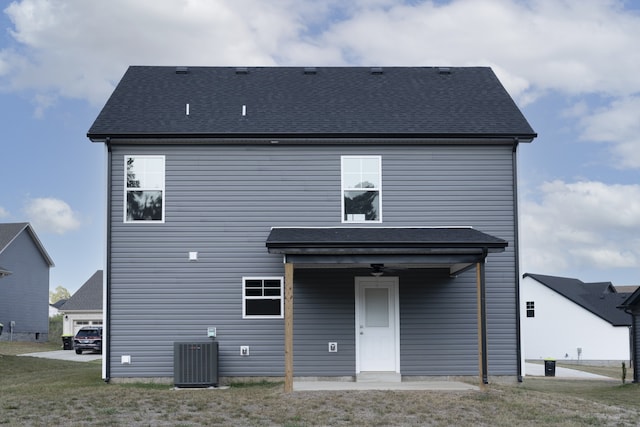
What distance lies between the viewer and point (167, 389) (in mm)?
16797

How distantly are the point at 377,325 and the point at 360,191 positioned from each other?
305 centimetres

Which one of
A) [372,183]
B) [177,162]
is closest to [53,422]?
[177,162]

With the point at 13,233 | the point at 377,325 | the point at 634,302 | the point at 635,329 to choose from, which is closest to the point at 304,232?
the point at 377,325

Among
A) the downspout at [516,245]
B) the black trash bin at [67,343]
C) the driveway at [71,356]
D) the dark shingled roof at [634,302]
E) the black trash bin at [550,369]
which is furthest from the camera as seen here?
the black trash bin at [67,343]

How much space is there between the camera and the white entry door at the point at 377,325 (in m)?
17.9

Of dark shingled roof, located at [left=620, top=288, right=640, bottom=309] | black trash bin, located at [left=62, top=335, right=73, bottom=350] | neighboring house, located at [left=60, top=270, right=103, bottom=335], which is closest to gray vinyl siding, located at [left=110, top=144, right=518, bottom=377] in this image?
dark shingled roof, located at [left=620, top=288, right=640, bottom=309]

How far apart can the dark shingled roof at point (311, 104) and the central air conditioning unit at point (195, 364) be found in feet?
15.5

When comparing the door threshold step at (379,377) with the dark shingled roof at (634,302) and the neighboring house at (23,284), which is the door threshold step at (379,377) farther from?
the neighboring house at (23,284)

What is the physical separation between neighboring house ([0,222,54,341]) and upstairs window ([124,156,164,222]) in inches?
1058

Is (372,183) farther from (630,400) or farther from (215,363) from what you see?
(630,400)

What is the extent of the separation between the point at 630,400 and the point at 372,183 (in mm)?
7274

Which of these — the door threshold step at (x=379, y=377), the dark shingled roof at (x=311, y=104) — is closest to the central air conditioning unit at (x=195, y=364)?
the door threshold step at (x=379, y=377)

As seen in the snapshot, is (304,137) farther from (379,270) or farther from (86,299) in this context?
(86,299)

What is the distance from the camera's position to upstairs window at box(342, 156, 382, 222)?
59.8ft
